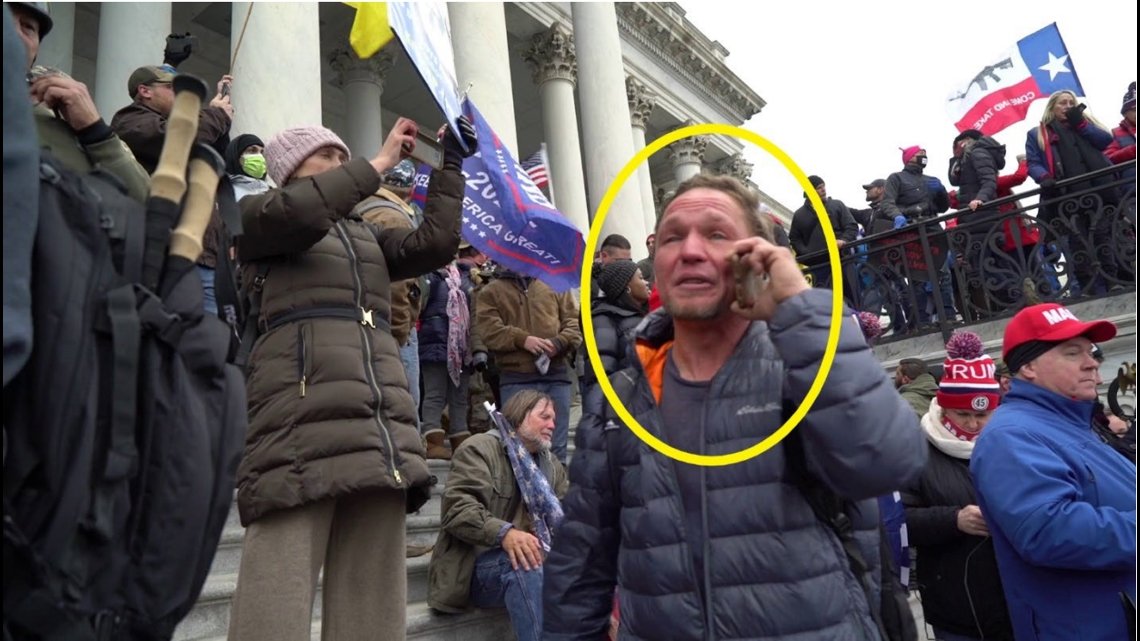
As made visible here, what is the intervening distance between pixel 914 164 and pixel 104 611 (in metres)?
11.3

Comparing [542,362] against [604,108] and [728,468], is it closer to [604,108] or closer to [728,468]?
[728,468]

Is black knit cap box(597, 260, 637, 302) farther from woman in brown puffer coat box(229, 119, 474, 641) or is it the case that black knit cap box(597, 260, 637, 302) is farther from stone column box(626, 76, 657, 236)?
stone column box(626, 76, 657, 236)

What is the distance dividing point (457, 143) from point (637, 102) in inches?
751

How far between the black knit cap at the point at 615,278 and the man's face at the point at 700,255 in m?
3.70

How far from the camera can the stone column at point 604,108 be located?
15867 mm

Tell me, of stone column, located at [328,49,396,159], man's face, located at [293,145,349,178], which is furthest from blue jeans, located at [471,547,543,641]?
stone column, located at [328,49,396,159]

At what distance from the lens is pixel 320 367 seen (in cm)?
288

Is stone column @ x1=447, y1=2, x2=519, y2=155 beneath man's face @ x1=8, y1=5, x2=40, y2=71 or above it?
above

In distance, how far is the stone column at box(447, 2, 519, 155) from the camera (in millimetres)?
12680

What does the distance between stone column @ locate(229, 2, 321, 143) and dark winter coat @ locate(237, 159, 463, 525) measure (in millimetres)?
6107

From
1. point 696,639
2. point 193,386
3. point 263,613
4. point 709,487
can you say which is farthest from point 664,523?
point 263,613

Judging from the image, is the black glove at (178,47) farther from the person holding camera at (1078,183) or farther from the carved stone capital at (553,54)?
the carved stone capital at (553,54)

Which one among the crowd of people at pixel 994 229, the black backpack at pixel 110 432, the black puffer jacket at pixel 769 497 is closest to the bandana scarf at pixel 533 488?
the black puffer jacket at pixel 769 497

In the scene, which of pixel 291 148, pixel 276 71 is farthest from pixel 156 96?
pixel 276 71
